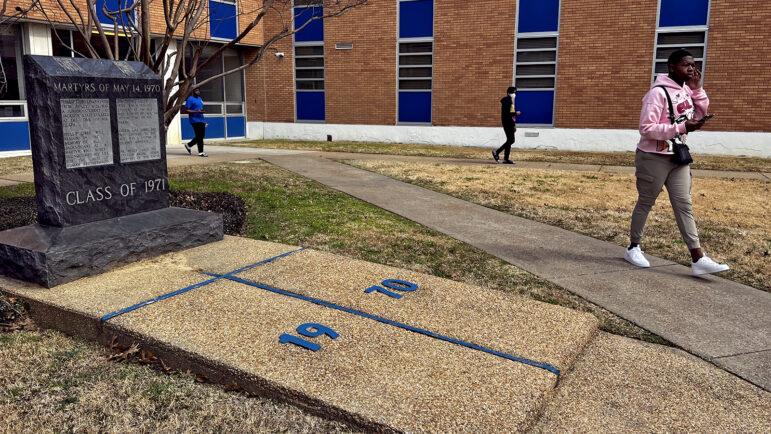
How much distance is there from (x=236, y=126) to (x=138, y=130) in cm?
1798

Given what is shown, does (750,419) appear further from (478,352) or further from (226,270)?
(226,270)

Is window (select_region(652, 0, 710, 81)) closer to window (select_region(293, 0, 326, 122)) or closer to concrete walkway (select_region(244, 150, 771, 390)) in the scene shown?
window (select_region(293, 0, 326, 122))

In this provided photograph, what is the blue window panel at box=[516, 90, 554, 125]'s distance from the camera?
63.0 ft

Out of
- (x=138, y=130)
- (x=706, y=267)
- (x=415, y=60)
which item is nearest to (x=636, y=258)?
(x=706, y=267)

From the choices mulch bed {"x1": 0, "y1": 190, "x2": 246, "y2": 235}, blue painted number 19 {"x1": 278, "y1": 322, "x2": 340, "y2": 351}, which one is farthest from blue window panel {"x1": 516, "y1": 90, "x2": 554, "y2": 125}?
blue painted number 19 {"x1": 278, "y1": 322, "x2": 340, "y2": 351}

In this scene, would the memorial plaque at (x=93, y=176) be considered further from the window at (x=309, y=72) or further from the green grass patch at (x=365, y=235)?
the window at (x=309, y=72)

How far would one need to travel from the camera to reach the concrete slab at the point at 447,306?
3.77m

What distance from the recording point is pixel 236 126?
22984mm

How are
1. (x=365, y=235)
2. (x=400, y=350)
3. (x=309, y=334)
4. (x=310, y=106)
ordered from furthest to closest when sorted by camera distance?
(x=310, y=106)
(x=365, y=235)
(x=309, y=334)
(x=400, y=350)

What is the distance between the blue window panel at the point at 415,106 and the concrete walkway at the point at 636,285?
12246mm

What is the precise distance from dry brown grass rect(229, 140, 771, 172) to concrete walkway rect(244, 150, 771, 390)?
312 inches

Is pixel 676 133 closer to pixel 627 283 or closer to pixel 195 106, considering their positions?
pixel 627 283

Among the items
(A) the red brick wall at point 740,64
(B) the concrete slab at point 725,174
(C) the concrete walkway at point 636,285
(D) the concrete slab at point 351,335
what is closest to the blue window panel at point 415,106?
(A) the red brick wall at point 740,64

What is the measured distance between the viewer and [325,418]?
2994 millimetres
